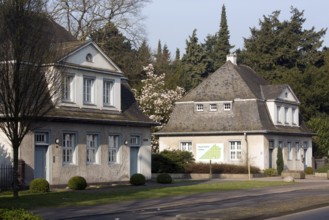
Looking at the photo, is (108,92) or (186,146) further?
(186,146)

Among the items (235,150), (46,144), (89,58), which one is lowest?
(235,150)

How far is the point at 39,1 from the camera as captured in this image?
95.4 feet

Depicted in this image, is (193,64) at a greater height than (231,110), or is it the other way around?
(193,64)

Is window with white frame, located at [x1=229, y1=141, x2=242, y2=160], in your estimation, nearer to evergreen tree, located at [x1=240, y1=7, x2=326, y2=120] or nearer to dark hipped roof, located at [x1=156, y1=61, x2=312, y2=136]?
dark hipped roof, located at [x1=156, y1=61, x2=312, y2=136]

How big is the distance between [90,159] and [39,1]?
14.0 meters

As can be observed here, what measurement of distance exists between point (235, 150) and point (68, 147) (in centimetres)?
2366

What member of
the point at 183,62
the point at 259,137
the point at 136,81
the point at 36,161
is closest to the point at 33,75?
the point at 36,161

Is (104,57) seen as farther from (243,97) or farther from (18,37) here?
(243,97)

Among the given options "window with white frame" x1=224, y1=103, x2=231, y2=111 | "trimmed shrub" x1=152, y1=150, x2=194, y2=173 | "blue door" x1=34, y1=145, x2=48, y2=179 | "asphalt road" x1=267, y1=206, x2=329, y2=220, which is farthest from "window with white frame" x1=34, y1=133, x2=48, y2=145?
"window with white frame" x1=224, y1=103, x2=231, y2=111

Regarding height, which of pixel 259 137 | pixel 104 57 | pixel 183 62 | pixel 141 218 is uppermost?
pixel 183 62

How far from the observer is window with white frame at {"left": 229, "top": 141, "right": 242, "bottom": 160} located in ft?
195

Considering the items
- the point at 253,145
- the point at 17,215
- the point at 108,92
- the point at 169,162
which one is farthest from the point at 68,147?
the point at 17,215

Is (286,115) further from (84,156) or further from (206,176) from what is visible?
(84,156)

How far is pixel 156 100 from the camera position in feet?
223
